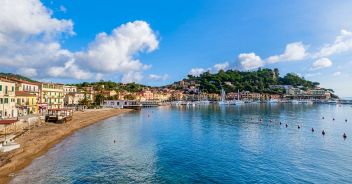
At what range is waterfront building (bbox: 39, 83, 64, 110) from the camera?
90500mm

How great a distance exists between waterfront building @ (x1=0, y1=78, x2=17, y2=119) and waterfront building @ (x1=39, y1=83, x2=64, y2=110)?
2456cm

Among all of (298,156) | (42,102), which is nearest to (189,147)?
(298,156)

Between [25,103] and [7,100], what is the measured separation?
12.0 meters

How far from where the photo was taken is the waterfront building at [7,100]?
185 ft

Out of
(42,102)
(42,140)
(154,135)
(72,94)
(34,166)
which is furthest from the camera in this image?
(72,94)

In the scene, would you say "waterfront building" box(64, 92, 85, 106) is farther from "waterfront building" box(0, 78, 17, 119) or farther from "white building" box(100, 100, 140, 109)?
"waterfront building" box(0, 78, 17, 119)

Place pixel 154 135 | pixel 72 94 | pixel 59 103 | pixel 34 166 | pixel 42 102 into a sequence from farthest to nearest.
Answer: pixel 72 94 < pixel 59 103 < pixel 42 102 < pixel 154 135 < pixel 34 166

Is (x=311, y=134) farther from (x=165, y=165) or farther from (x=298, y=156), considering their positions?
(x=165, y=165)

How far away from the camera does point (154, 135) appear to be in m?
60.4

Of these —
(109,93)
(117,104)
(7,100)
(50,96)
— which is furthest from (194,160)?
(109,93)

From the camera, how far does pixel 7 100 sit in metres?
59.0

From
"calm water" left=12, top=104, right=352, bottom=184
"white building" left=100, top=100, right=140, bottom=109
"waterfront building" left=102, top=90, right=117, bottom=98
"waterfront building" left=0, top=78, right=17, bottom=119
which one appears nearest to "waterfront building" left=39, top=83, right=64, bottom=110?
"waterfront building" left=0, top=78, right=17, bottom=119

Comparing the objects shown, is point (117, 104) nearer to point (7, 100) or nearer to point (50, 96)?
point (50, 96)

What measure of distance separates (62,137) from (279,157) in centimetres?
3982
